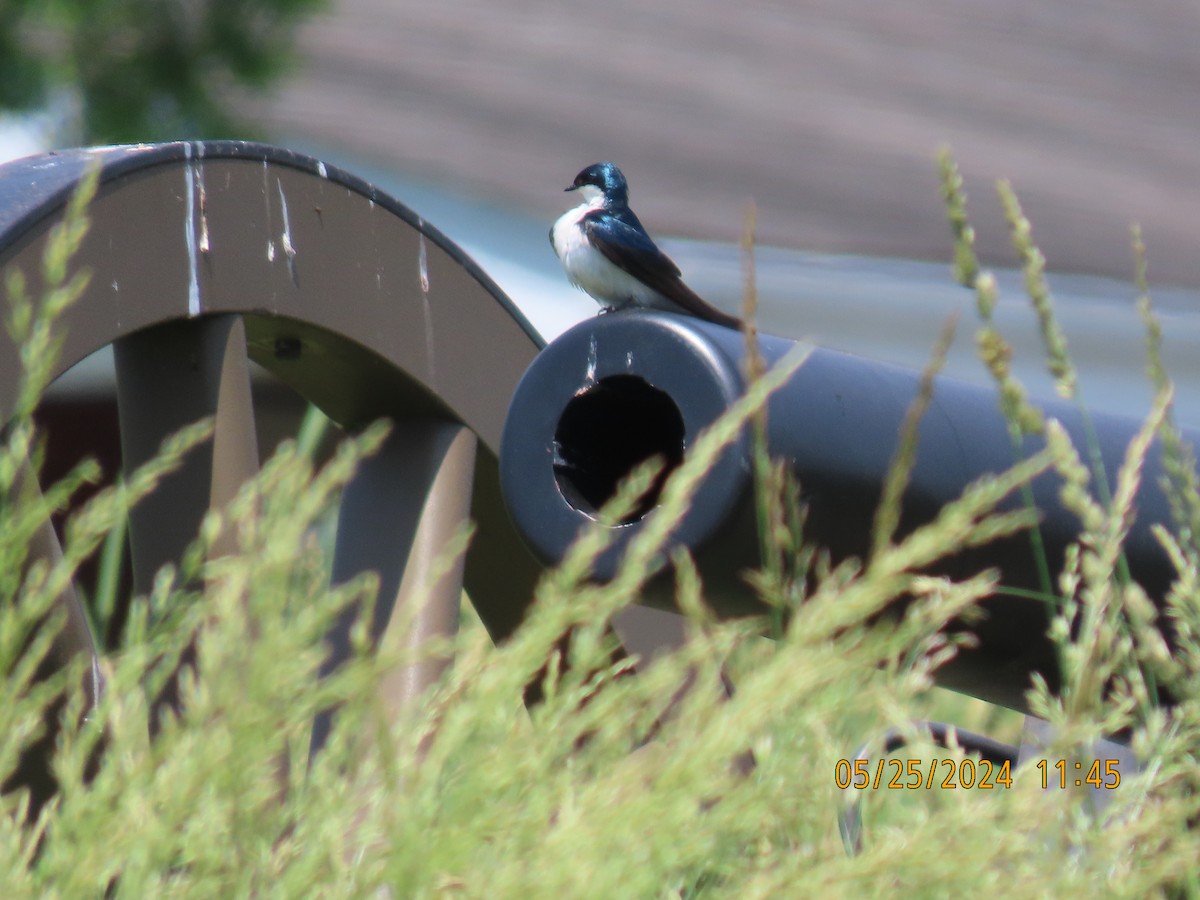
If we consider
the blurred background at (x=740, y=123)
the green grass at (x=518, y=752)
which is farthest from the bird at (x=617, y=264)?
the blurred background at (x=740, y=123)

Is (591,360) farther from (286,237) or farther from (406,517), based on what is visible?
(406,517)

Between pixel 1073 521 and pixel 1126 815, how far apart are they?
551mm

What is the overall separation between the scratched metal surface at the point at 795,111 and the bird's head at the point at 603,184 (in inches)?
202

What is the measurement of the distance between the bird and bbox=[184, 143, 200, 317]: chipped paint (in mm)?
723

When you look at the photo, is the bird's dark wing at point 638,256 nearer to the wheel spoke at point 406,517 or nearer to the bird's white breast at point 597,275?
the bird's white breast at point 597,275

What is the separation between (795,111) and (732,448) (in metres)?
9.65

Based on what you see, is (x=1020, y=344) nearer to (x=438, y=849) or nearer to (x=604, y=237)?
(x=604, y=237)

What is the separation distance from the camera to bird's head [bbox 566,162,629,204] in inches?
135

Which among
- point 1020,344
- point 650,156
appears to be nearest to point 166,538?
point 650,156

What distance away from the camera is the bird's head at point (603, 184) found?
3432mm

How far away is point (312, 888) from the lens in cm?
129

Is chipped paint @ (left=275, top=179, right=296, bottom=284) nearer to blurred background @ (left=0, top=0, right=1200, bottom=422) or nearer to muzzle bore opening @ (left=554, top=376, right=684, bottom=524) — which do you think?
muzzle bore opening @ (left=554, top=376, right=684, bottom=524)
